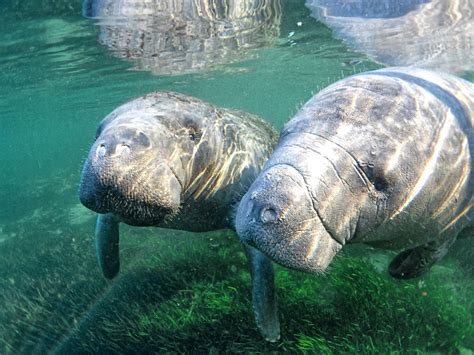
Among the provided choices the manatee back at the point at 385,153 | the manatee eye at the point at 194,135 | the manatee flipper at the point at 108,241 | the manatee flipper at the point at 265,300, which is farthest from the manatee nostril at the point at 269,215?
the manatee flipper at the point at 108,241

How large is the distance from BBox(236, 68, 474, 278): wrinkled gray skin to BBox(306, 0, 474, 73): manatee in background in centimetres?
649

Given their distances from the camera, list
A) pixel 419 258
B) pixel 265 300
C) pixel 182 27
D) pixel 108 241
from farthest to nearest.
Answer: pixel 182 27, pixel 108 241, pixel 265 300, pixel 419 258

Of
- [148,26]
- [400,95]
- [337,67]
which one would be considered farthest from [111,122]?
[337,67]

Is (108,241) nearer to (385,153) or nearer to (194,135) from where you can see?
(194,135)

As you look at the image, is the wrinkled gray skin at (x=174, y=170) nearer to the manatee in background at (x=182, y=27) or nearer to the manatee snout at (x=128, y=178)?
the manatee snout at (x=128, y=178)

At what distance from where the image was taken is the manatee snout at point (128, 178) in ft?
10.1

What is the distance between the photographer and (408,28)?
1034cm

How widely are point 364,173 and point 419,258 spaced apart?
1924mm

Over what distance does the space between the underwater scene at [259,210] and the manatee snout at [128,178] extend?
1 cm

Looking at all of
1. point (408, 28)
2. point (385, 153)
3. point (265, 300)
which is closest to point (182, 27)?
point (408, 28)

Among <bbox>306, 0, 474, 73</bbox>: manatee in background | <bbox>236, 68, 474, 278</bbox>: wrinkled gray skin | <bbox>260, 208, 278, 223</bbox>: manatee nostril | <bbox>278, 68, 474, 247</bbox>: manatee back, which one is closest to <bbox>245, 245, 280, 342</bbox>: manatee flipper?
<bbox>236, 68, 474, 278</bbox>: wrinkled gray skin

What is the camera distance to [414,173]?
8.91ft

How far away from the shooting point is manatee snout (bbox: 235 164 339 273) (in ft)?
7.58

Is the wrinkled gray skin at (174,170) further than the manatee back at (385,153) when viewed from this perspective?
Yes
